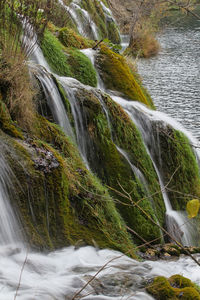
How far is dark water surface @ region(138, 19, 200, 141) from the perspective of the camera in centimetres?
1441

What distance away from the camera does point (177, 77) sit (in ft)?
60.6

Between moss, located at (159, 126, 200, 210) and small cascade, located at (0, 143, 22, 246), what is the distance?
390 centimetres

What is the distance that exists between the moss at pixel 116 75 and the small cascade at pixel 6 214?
525 centimetres

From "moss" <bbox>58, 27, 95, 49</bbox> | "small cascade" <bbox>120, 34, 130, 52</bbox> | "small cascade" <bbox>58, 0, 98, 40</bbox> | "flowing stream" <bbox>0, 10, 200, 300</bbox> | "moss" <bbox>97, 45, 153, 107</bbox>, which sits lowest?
"flowing stream" <bbox>0, 10, 200, 300</bbox>

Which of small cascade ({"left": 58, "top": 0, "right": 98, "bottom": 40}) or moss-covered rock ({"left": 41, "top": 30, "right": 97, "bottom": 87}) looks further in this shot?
small cascade ({"left": 58, "top": 0, "right": 98, "bottom": 40})

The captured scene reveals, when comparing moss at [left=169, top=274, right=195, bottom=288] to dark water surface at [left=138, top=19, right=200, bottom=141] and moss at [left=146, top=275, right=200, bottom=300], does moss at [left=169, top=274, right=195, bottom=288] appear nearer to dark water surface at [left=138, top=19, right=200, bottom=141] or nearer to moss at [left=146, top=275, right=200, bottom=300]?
moss at [left=146, top=275, right=200, bottom=300]

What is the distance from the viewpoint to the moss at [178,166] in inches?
304

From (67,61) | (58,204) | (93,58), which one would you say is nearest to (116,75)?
(93,58)

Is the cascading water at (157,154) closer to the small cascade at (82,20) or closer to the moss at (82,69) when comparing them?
the moss at (82,69)

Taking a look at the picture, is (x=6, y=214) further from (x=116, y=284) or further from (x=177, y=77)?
(x=177, y=77)

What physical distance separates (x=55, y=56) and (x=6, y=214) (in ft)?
17.4

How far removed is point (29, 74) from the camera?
598 centimetres

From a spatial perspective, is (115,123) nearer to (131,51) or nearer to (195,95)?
(195,95)

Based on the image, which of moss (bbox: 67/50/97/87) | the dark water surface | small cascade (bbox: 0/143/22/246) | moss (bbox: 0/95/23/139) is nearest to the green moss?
moss (bbox: 67/50/97/87)
